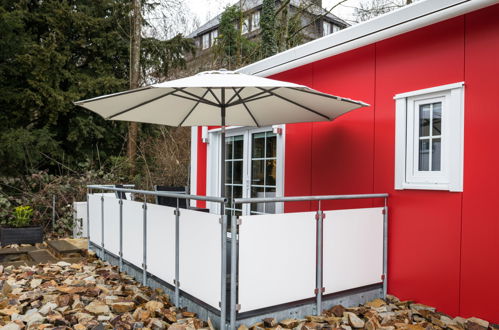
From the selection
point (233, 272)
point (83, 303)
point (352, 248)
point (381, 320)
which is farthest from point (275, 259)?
point (83, 303)

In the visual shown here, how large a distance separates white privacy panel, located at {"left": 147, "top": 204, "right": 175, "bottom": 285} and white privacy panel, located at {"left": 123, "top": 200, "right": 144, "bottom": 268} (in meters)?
0.21

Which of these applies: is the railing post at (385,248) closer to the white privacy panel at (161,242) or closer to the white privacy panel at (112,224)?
the white privacy panel at (161,242)

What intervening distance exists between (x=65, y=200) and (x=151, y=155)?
15.5 feet

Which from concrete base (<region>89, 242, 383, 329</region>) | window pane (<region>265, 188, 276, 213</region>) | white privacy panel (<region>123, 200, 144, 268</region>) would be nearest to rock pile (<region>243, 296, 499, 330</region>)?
concrete base (<region>89, 242, 383, 329</region>)

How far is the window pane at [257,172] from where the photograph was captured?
608 cm

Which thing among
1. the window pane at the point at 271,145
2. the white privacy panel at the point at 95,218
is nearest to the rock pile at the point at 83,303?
the white privacy panel at the point at 95,218

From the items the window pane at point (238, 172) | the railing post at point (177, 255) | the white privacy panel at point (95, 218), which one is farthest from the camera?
the window pane at point (238, 172)

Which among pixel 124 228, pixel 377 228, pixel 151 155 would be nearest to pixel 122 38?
pixel 151 155

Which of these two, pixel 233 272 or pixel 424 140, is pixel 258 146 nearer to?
pixel 424 140

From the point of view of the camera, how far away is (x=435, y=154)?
12.3ft

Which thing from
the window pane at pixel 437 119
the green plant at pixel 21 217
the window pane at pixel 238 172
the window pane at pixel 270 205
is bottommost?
the green plant at pixel 21 217

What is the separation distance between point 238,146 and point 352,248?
3.28m

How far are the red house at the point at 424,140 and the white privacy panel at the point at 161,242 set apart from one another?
6.49ft

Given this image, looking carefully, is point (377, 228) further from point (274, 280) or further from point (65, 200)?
point (65, 200)
